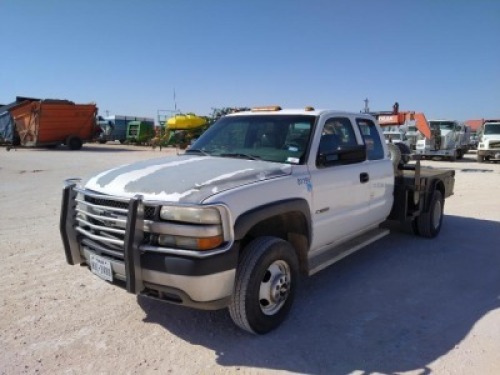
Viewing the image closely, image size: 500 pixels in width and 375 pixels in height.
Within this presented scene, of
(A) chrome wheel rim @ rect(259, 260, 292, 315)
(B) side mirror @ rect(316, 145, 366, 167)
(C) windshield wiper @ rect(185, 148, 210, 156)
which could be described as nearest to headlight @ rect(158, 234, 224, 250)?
(A) chrome wheel rim @ rect(259, 260, 292, 315)

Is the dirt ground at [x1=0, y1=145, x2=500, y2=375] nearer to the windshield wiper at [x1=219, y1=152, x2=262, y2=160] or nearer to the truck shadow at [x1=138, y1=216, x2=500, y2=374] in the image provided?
the truck shadow at [x1=138, y1=216, x2=500, y2=374]

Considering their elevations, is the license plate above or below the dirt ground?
above

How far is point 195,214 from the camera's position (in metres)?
3.04

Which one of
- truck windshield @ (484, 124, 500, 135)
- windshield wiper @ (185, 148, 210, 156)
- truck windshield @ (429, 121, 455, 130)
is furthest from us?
truck windshield @ (429, 121, 455, 130)

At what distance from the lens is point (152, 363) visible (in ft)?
10.4

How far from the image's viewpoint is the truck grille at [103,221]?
10.8 feet

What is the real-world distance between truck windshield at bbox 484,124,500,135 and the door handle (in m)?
21.4

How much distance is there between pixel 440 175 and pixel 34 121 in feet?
78.1

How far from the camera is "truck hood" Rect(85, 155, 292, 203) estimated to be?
10.5 ft

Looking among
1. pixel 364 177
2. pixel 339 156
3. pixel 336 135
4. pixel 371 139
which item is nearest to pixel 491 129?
pixel 371 139

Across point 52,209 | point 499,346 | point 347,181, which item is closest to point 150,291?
point 347,181

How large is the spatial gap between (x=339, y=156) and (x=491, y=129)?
22353mm

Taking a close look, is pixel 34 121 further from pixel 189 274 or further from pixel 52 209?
pixel 189 274

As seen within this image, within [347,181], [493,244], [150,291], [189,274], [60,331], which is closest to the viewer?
[189,274]
